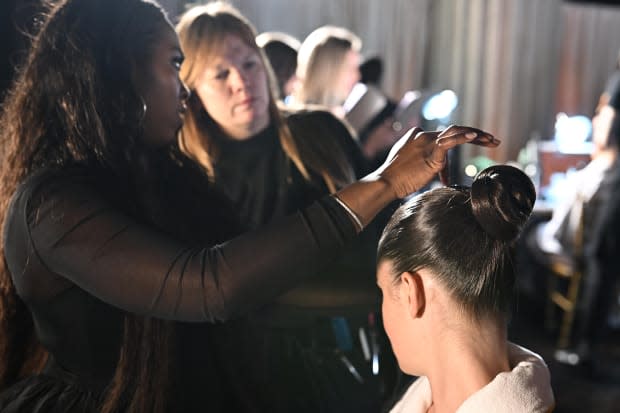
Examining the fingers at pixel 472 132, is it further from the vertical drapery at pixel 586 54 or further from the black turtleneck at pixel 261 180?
the vertical drapery at pixel 586 54

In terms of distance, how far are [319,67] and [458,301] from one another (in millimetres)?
864

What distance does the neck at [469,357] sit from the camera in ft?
2.38

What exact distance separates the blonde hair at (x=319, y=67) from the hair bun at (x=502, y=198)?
0.65 m

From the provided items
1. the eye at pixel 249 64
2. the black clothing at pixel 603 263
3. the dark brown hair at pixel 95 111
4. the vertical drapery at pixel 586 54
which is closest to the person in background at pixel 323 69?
the eye at pixel 249 64

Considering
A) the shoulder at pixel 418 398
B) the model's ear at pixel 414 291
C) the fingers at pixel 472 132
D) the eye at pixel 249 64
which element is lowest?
the shoulder at pixel 418 398

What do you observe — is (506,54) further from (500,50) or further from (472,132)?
(472,132)

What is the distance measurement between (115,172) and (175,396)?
0.97ft

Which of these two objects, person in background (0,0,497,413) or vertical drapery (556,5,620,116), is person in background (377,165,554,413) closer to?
person in background (0,0,497,413)

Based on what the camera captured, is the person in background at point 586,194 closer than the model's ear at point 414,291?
No

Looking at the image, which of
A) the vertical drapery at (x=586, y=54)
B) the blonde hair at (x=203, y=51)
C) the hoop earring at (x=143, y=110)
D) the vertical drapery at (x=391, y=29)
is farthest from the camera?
the vertical drapery at (x=586, y=54)

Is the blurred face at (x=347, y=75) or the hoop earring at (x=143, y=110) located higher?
the hoop earring at (x=143, y=110)

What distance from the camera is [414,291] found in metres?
0.73

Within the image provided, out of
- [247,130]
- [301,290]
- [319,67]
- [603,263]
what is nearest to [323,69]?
[319,67]

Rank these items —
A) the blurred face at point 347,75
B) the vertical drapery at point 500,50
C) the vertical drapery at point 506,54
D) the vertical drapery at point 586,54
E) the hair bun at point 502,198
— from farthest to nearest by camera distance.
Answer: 1. the vertical drapery at point 586,54
2. the vertical drapery at point 506,54
3. the vertical drapery at point 500,50
4. the blurred face at point 347,75
5. the hair bun at point 502,198
